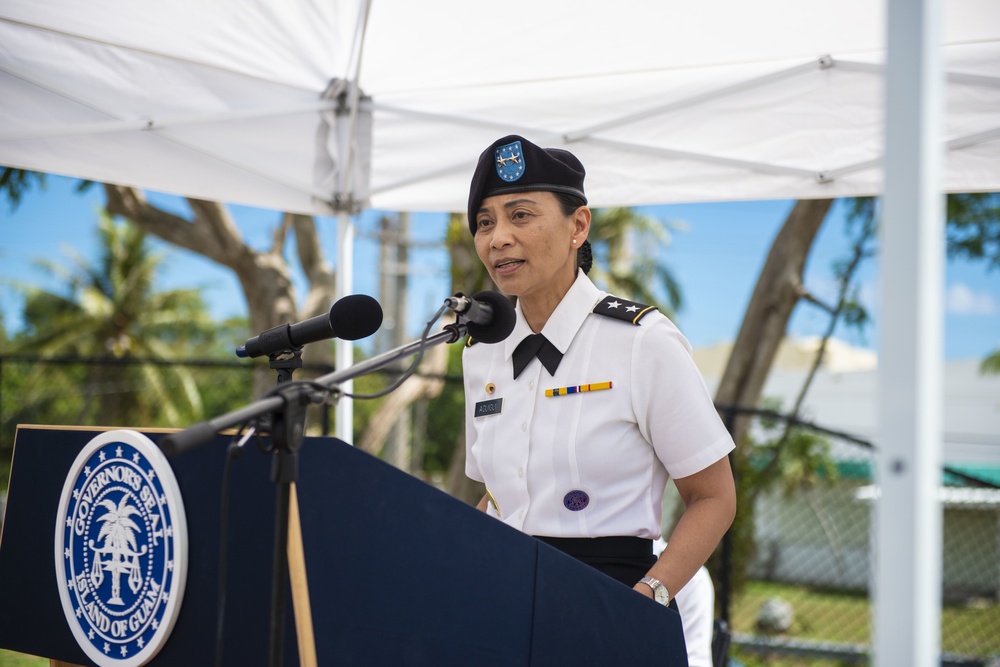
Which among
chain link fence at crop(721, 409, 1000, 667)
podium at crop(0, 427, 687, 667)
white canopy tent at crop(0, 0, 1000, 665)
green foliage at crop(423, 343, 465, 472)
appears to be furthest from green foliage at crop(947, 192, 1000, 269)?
green foliage at crop(423, 343, 465, 472)

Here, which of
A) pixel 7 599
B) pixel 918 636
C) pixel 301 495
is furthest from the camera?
pixel 7 599

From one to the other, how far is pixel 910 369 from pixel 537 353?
3.94 ft

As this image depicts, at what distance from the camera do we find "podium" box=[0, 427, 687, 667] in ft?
4.45

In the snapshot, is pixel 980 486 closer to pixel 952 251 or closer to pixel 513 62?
pixel 952 251

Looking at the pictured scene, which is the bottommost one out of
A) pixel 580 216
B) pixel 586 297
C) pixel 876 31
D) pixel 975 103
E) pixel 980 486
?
pixel 980 486

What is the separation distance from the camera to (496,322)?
5.82ft

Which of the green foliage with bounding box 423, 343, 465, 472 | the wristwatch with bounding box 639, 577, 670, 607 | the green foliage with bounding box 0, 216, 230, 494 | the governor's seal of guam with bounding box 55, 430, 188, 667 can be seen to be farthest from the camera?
the green foliage with bounding box 423, 343, 465, 472

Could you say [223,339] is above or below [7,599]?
above

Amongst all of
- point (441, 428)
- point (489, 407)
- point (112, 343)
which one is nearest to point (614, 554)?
point (489, 407)

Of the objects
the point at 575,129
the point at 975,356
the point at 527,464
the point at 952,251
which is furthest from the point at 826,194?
the point at 975,356

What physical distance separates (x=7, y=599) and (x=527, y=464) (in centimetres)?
111

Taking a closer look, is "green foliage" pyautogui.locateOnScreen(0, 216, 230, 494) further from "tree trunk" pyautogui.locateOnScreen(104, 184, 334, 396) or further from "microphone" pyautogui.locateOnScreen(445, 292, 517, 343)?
"microphone" pyautogui.locateOnScreen(445, 292, 517, 343)

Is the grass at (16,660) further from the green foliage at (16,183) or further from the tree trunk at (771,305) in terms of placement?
the tree trunk at (771,305)

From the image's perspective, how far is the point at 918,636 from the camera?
1.01 metres
